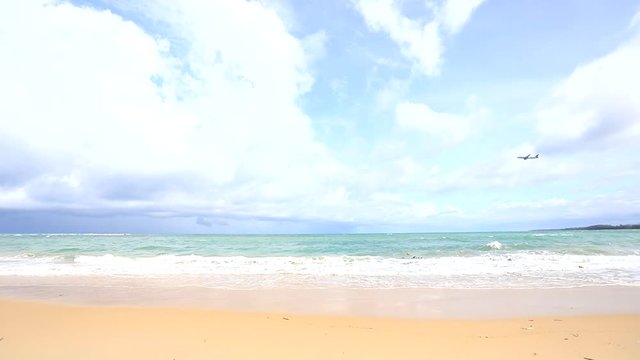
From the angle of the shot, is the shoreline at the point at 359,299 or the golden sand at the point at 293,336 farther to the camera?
the shoreline at the point at 359,299

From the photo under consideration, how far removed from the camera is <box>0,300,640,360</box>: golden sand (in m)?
5.48

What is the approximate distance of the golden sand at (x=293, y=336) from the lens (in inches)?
216

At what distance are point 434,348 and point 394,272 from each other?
10.3m

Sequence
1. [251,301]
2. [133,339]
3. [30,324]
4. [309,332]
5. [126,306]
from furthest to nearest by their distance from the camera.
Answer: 1. [251,301]
2. [126,306]
3. [30,324]
4. [309,332]
5. [133,339]

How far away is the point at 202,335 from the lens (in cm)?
636

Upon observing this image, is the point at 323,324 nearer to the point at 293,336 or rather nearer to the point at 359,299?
the point at 293,336

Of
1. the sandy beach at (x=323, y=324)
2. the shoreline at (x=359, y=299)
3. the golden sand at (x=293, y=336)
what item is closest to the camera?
the golden sand at (x=293, y=336)

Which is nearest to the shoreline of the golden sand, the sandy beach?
the sandy beach

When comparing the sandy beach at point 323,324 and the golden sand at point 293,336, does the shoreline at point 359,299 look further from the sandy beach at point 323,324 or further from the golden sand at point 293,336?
the golden sand at point 293,336

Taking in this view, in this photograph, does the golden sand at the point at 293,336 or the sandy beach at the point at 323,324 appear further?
the sandy beach at the point at 323,324

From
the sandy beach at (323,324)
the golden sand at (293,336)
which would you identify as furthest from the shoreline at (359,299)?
the golden sand at (293,336)

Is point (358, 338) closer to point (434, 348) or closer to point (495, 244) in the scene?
point (434, 348)

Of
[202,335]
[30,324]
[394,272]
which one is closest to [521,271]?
[394,272]

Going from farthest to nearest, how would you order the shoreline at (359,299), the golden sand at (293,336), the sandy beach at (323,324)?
the shoreline at (359,299) < the sandy beach at (323,324) < the golden sand at (293,336)
